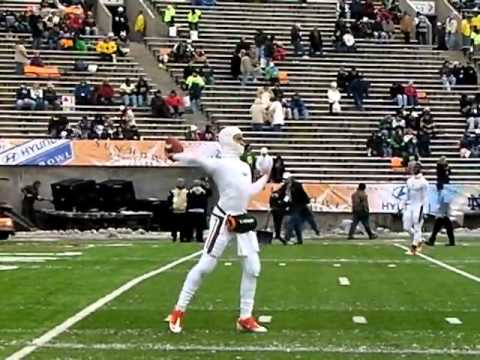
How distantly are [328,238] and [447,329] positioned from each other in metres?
23.5

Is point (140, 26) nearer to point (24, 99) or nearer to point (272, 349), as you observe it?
point (24, 99)

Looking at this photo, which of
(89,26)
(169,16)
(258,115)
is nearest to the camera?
(258,115)

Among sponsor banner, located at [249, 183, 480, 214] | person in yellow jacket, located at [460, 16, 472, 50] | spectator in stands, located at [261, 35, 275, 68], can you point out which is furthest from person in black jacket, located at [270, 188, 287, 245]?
person in yellow jacket, located at [460, 16, 472, 50]

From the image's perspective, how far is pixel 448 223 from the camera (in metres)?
31.6

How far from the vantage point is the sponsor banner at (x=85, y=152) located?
40.6 metres

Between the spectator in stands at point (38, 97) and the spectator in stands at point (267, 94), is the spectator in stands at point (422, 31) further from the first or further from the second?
the spectator in stands at point (38, 97)

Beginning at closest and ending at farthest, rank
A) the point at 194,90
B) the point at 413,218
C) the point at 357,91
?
1. the point at 413,218
2. the point at 194,90
3. the point at 357,91

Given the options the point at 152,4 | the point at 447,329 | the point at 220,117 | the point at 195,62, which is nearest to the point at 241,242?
the point at 447,329

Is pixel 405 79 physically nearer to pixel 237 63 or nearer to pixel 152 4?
pixel 237 63

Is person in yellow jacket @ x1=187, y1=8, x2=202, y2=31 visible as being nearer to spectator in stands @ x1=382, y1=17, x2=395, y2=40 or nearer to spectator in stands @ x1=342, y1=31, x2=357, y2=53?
spectator in stands @ x1=342, y1=31, x2=357, y2=53

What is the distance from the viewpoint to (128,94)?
151 feet

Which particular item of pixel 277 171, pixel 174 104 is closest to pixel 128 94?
pixel 174 104

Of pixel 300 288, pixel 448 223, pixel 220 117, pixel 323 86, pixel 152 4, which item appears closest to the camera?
pixel 300 288

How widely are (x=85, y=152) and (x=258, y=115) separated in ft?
24.3
